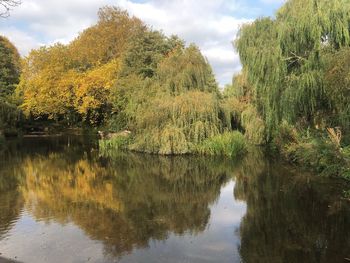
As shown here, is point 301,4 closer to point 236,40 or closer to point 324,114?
point 324,114

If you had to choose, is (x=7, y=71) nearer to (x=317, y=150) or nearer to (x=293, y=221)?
(x=317, y=150)

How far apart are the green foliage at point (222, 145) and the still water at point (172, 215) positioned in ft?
10.7

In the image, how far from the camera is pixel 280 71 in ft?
51.0

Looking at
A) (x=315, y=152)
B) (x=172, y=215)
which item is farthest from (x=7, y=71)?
(x=172, y=215)

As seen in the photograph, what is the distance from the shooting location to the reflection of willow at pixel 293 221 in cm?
646

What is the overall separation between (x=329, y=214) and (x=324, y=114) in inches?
306

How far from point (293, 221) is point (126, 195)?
480 centimetres

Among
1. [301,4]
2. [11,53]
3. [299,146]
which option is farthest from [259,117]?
[11,53]

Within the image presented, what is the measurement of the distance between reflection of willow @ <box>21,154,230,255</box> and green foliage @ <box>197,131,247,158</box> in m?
1.57

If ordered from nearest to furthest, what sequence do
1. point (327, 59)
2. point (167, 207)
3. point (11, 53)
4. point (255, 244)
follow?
point (255, 244)
point (167, 207)
point (327, 59)
point (11, 53)

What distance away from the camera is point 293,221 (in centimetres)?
826

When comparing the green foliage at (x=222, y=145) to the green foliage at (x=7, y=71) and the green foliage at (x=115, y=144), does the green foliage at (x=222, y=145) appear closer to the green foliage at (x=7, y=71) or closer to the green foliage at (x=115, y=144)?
the green foliage at (x=115, y=144)

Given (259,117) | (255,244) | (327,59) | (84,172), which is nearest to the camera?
(255,244)

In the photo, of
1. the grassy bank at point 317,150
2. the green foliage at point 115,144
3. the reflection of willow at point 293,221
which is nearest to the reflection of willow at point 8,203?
the reflection of willow at point 293,221
